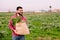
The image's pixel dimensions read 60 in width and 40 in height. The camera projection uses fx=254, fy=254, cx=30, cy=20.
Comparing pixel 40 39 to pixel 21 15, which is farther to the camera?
pixel 40 39

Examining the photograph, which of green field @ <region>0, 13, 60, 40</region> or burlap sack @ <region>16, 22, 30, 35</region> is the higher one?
burlap sack @ <region>16, 22, 30, 35</region>

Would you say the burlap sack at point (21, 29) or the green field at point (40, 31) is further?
the green field at point (40, 31)

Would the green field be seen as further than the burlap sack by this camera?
Yes

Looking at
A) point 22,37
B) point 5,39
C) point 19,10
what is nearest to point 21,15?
point 19,10

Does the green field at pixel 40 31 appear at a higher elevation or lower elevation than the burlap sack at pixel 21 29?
lower

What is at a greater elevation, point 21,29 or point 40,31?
point 21,29

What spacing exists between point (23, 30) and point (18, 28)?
6.9 inches

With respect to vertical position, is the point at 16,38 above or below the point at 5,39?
above

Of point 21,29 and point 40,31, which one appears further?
point 40,31

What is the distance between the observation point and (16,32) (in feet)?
26.8

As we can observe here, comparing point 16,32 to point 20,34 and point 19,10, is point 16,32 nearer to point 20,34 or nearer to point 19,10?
point 20,34

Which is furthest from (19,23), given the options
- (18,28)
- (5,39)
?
(5,39)

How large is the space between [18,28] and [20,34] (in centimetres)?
20

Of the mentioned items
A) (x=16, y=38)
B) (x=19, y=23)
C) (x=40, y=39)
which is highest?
(x=19, y=23)
